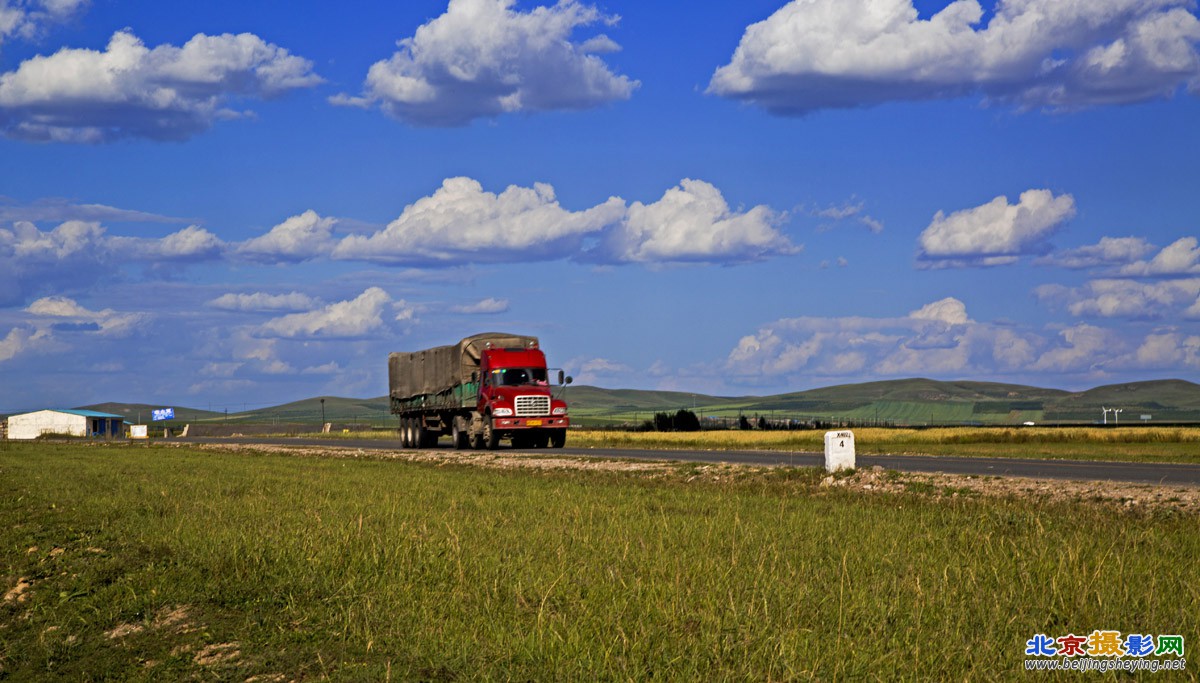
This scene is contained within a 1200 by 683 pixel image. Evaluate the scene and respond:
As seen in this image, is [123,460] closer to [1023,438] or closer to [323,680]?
[323,680]

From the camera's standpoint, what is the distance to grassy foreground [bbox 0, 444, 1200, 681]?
29.3ft

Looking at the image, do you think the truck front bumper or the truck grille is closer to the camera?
the truck front bumper

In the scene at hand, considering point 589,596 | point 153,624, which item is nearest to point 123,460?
point 153,624

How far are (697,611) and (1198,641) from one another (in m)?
4.04

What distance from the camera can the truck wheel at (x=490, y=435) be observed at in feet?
156

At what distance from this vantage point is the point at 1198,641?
9055 millimetres

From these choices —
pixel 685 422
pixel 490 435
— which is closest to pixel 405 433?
pixel 490 435

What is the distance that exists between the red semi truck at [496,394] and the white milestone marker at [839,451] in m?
21.1

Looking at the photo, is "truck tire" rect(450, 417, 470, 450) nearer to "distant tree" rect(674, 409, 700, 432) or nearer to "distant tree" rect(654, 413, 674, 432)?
"distant tree" rect(674, 409, 700, 432)

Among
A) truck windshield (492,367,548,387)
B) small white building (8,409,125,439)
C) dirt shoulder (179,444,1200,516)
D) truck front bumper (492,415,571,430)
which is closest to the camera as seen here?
dirt shoulder (179,444,1200,516)

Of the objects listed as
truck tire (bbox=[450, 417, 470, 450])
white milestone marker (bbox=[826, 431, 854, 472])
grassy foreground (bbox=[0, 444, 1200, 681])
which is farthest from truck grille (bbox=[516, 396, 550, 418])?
grassy foreground (bbox=[0, 444, 1200, 681])

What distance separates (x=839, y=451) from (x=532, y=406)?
2213 cm

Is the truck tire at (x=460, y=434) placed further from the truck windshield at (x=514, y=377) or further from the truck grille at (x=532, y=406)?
the truck grille at (x=532, y=406)

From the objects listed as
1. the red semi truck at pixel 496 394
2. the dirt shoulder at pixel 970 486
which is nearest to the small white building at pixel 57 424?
the red semi truck at pixel 496 394
